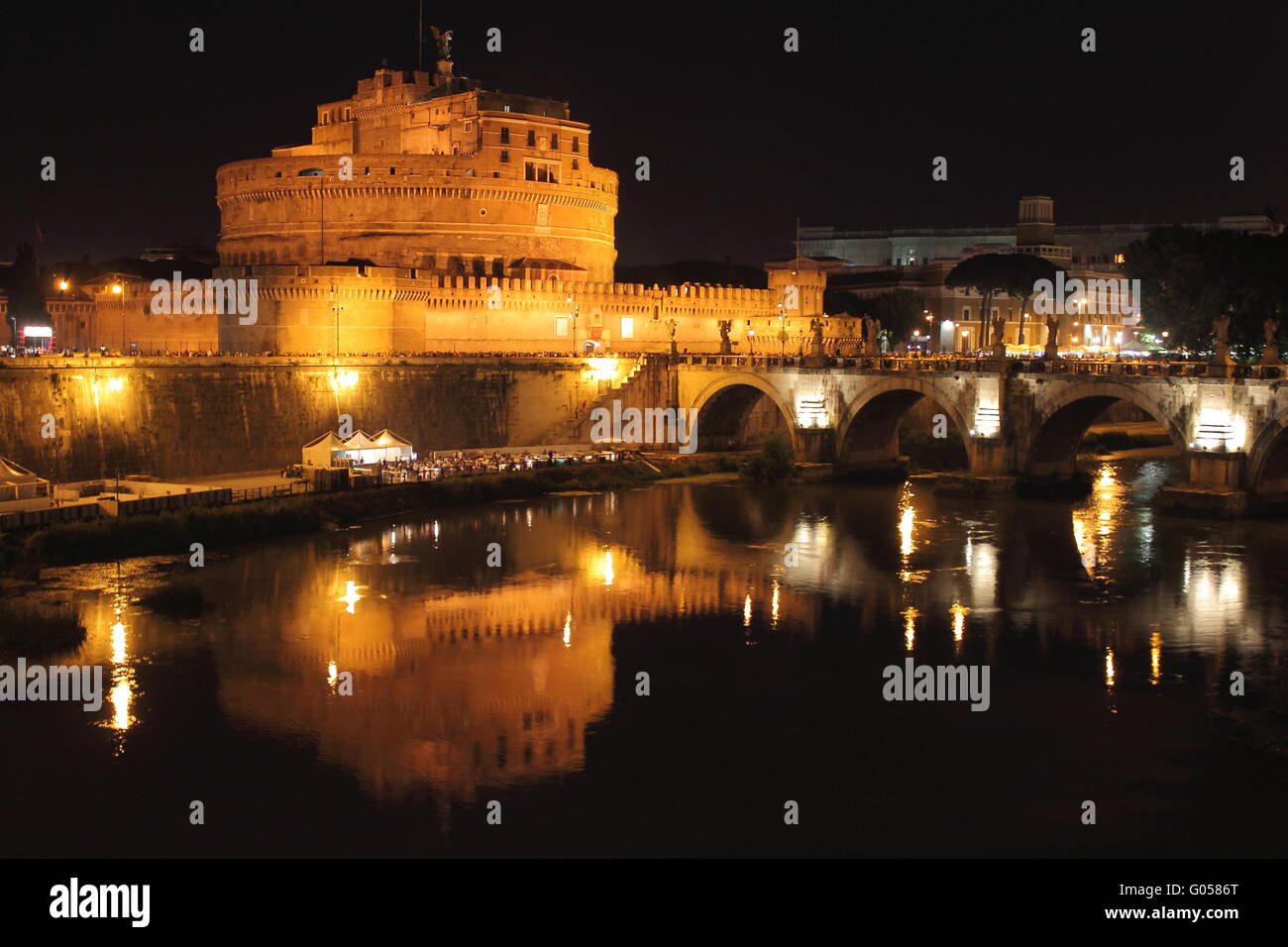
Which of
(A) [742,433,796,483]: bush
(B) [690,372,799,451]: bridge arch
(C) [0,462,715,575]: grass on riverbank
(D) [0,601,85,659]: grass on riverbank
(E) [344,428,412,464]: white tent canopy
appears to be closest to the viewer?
(D) [0,601,85,659]: grass on riverbank

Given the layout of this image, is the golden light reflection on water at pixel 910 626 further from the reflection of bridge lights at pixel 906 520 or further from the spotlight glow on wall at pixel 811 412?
the spotlight glow on wall at pixel 811 412

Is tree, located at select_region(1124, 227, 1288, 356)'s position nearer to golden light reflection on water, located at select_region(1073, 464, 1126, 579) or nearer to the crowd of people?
golden light reflection on water, located at select_region(1073, 464, 1126, 579)

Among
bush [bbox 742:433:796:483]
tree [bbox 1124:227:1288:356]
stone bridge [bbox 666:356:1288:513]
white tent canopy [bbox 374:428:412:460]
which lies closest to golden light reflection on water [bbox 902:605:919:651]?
stone bridge [bbox 666:356:1288:513]

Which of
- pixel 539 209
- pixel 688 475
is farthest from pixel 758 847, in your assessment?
pixel 539 209

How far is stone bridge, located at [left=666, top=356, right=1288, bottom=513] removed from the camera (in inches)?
1399

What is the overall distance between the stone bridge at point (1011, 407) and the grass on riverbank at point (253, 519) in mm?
7584

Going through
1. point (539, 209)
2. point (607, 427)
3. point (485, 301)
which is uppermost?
point (539, 209)

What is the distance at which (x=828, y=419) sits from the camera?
154 ft

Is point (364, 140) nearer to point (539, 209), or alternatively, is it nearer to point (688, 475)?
point (539, 209)

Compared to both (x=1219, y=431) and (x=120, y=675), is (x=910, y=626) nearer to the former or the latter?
(x=120, y=675)

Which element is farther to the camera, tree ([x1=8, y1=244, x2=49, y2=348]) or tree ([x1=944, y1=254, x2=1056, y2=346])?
tree ([x1=944, y1=254, x2=1056, y2=346])

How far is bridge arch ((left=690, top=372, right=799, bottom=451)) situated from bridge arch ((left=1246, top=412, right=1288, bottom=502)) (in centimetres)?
1672
